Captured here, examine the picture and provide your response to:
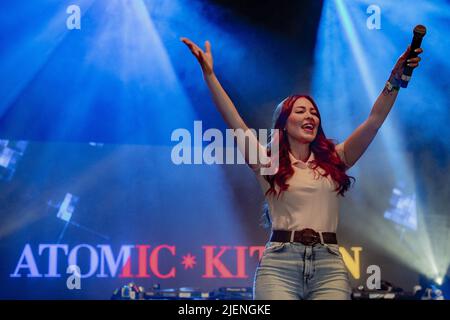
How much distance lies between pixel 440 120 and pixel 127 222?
2.89 m

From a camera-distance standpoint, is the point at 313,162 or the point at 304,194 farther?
the point at 313,162

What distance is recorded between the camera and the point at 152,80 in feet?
17.8

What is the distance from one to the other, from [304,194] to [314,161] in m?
0.21

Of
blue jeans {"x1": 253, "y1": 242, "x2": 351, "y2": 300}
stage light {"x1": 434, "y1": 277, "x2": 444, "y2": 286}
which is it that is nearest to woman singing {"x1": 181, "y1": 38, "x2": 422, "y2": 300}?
blue jeans {"x1": 253, "y1": 242, "x2": 351, "y2": 300}

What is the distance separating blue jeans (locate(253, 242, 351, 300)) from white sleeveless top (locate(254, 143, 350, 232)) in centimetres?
11

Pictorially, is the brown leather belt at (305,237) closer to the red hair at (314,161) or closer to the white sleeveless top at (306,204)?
the white sleeveless top at (306,204)

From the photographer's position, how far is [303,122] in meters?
3.09

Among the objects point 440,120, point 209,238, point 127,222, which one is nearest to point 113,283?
point 127,222

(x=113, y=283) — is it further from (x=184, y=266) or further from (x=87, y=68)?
(x=87, y=68)

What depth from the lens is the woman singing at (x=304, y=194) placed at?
2.73 meters

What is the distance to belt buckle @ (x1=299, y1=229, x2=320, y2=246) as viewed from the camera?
9.11 ft

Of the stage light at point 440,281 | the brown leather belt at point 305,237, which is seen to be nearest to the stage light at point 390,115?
the stage light at point 440,281

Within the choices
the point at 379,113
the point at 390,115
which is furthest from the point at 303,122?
the point at 390,115

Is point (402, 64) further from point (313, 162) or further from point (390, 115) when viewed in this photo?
point (390, 115)
